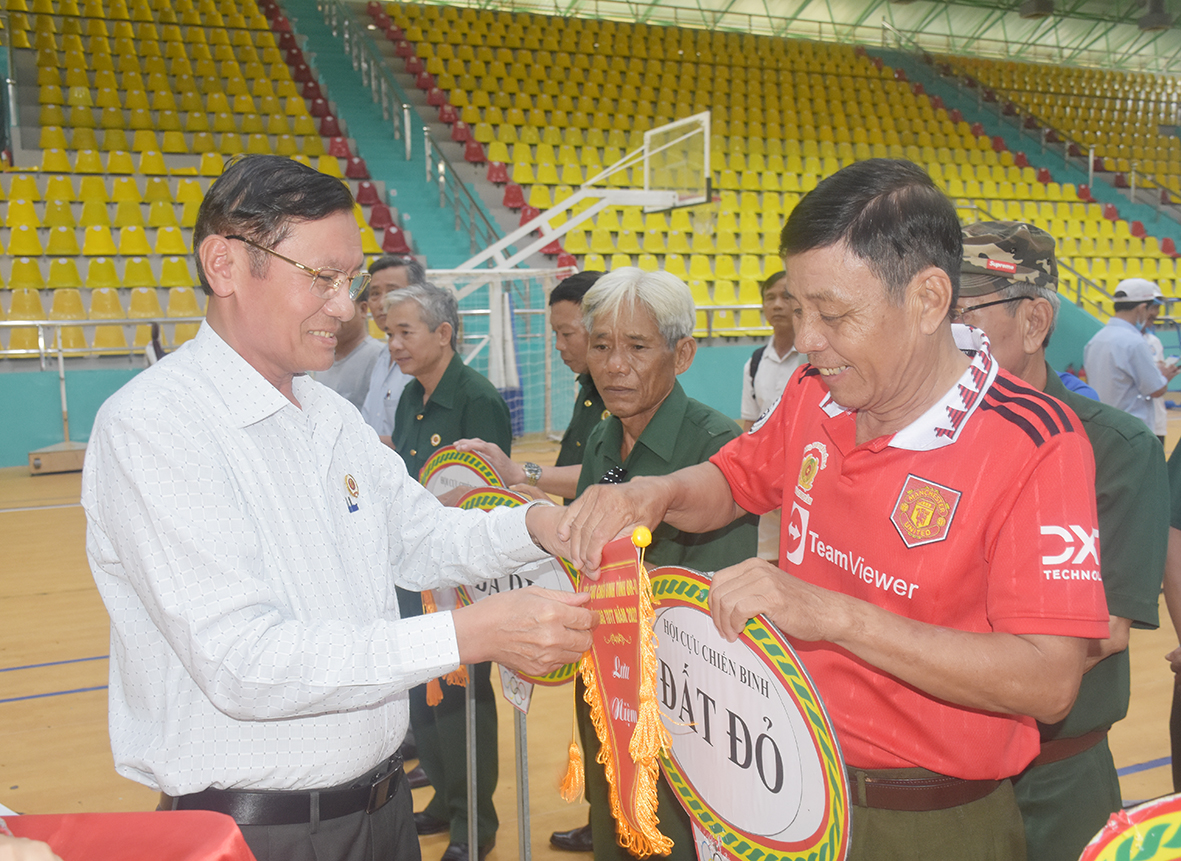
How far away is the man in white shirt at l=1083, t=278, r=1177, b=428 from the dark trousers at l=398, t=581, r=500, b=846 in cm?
397

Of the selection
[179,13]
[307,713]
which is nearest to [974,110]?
[179,13]

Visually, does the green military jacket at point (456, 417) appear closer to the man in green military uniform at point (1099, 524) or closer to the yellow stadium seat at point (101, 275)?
the man in green military uniform at point (1099, 524)

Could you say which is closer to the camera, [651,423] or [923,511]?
[923,511]

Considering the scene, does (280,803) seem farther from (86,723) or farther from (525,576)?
(86,723)

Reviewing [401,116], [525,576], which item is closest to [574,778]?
[525,576]

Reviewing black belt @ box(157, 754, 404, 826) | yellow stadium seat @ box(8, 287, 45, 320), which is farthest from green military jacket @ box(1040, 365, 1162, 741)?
yellow stadium seat @ box(8, 287, 45, 320)

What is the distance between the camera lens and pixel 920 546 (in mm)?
1168

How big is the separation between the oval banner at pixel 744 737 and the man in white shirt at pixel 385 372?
104 inches

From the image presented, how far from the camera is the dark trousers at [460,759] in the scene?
2766 mm

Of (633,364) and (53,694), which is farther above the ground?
(633,364)

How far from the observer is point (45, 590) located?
16.5ft

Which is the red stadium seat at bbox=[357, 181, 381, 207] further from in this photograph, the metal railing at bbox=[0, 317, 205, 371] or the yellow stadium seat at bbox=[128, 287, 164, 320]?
the metal railing at bbox=[0, 317, 205, 371]

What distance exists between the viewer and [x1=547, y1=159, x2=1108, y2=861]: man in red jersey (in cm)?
107

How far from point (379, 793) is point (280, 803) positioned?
180mm
